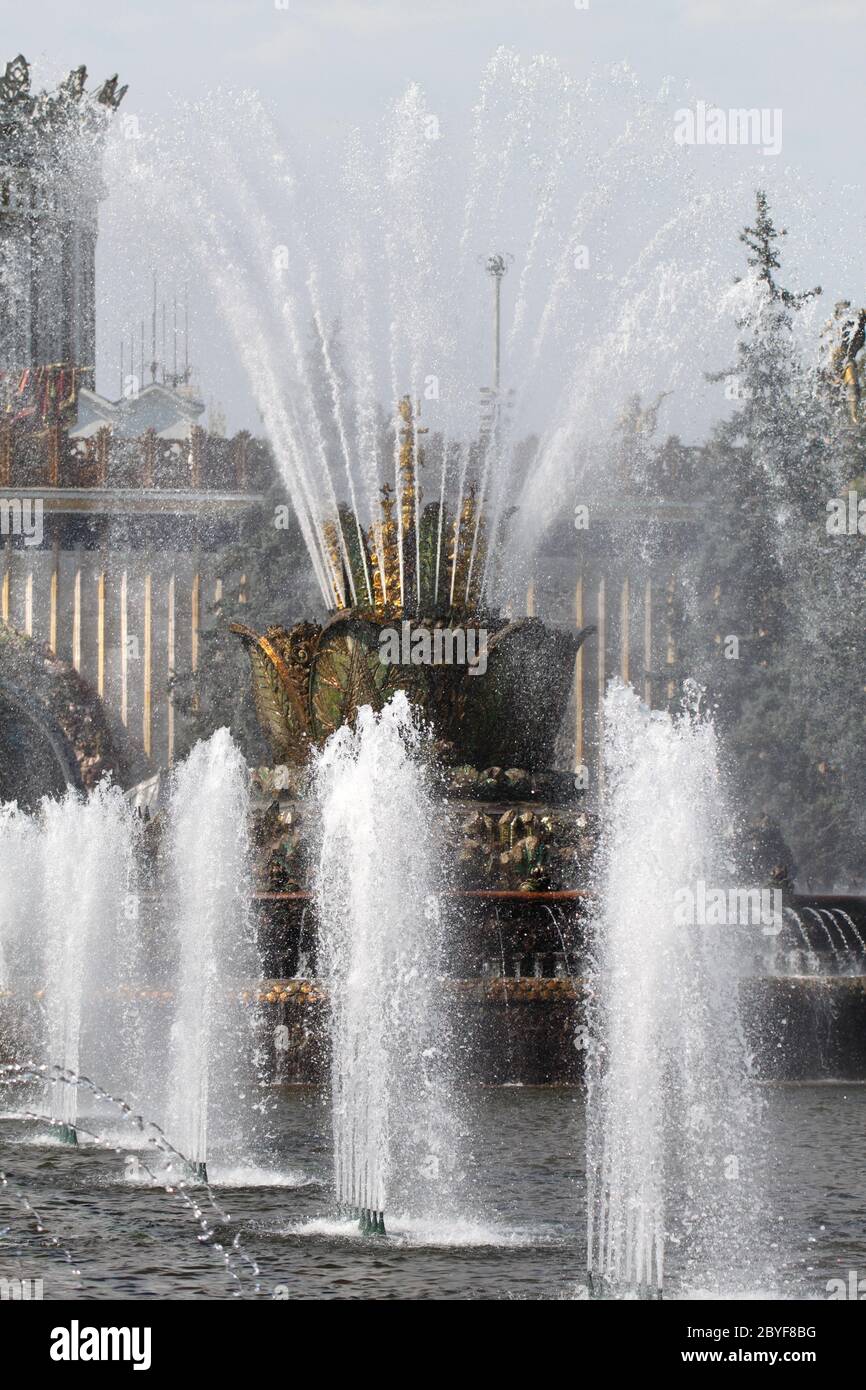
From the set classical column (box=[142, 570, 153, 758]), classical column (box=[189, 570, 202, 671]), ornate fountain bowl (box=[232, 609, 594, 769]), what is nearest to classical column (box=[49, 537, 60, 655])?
classical column (box=[142, 570, 153, 758])

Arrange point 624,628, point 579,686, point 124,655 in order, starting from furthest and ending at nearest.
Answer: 1. point 124,655
2. point 579,686
3. point 624,628

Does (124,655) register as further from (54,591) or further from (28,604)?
(28,604)

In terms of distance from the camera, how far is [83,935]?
15.7 metres

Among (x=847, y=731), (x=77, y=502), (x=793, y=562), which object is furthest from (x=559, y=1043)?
(x=77, y=502)

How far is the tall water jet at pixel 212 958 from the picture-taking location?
41.8 ft

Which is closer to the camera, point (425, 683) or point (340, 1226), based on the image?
point (340, 1226)

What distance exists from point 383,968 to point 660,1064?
2.62m

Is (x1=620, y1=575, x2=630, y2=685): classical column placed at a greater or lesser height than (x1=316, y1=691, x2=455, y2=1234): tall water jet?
greater

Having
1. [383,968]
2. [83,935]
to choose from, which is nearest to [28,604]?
[83,935]

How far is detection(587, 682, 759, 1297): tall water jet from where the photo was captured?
346 inches

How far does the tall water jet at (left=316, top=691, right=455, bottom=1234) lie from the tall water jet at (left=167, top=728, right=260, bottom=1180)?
24.1 inches

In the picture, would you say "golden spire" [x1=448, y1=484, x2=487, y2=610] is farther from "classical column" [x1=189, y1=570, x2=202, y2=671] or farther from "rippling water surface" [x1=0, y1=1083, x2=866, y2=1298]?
"classical column" [x1=189, y1=570, x2=202, y2=671]

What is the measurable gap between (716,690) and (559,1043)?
778 inches

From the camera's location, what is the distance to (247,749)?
110 feet
